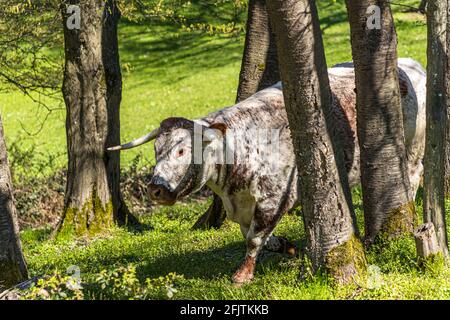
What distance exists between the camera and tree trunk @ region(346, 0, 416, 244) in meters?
8.80

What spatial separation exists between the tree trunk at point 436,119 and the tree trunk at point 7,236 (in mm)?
4281

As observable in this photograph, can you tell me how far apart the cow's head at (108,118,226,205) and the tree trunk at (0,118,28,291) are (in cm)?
129

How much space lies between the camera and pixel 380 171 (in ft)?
29.7

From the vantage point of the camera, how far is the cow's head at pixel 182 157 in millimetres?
8570

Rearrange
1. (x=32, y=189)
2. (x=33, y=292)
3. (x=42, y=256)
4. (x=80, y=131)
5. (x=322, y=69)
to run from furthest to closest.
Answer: (x=32, y=189) → (x=80, y=131) → (x=42, y=256) → (x=322, y=69) → (x=33, y=292)

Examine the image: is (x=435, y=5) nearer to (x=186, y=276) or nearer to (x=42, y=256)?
(x=186, y=276)

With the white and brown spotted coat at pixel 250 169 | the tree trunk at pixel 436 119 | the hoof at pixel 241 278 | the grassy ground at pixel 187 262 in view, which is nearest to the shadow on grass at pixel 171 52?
the grassy ground at pixel 187 262

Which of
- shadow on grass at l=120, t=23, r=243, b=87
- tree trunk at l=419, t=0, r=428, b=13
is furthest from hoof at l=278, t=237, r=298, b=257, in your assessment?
shadow on grass at l=120, t=23, r=243, b=87

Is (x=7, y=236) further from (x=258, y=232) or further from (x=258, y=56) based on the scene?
(x=258, y=56)

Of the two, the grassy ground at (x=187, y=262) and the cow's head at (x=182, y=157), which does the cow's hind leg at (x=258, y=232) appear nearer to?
the grassy ground at (x=187, y=262)

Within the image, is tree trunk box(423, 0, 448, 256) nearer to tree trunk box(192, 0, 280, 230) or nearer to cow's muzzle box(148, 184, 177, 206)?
cow's muzzle box(148, 184, 177, 206)

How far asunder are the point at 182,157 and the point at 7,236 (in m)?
2.02
